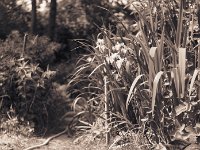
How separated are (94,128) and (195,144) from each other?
148 centimetres

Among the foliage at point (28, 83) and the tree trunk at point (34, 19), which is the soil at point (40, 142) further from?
the tree trunk at point (34, 19)

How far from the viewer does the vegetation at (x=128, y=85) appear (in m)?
4.36

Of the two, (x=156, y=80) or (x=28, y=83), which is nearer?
(x=156, y=80)

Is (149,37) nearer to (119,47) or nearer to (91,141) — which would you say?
(119,47)

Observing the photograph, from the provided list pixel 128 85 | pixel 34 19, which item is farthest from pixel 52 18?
pixel 128 85

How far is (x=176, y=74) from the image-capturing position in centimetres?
426

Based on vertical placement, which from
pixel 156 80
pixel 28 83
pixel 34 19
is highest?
pixel 156 80

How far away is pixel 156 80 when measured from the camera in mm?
4062

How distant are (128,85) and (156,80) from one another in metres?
0.83

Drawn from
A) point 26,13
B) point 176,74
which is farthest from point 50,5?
point 176,74

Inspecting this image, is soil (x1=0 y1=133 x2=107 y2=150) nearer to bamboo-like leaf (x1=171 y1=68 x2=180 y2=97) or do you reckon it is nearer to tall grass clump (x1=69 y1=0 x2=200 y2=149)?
tall grass clump (x1=69 y1=0 x2=200 y2=149)

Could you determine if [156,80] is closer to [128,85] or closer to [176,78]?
[176,78]

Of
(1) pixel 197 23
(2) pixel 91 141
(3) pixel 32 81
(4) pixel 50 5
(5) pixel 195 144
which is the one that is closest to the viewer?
(5) pixel 195 144

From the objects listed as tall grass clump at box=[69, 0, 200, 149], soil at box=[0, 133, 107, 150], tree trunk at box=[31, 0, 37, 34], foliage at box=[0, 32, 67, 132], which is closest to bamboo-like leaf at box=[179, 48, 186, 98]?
tall grass clump at box=[69, 0, 200, 149]
